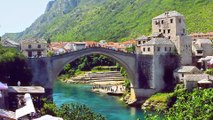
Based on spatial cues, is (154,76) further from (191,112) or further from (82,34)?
(82,34)

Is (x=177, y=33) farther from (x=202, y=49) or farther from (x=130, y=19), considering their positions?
(x=130, y=19)

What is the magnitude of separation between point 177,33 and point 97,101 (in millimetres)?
15133

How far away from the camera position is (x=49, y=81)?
186ft

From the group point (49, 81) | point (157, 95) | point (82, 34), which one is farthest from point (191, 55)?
point (82, 34)

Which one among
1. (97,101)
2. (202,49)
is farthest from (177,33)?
(97,101)

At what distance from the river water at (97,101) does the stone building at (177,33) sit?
428 inches

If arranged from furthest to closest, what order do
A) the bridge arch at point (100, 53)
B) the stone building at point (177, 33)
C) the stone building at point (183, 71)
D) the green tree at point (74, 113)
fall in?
the stone building at point (177, 33)
the stone building at point (183, 71)
the bridge arch at point (100, 53)
the green tree at point (74, 113)

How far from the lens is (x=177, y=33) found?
63.6 m

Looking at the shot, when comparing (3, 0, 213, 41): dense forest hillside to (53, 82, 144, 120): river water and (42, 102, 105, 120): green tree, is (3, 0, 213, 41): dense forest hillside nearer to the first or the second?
(53, 82, 144, 120): river water

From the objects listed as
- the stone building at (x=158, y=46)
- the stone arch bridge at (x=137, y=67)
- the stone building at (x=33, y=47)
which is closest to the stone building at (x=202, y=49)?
the stone building at (x=158, y=46)

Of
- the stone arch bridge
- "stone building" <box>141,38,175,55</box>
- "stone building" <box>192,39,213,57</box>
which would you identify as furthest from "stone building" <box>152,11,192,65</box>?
"stone building" <box>192,39,213,57</box>

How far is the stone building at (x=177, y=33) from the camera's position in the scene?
6270 centimetres

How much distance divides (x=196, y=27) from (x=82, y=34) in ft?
234

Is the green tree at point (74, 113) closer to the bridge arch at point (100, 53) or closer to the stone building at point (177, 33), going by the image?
the bridge arch at point (100, 53)
